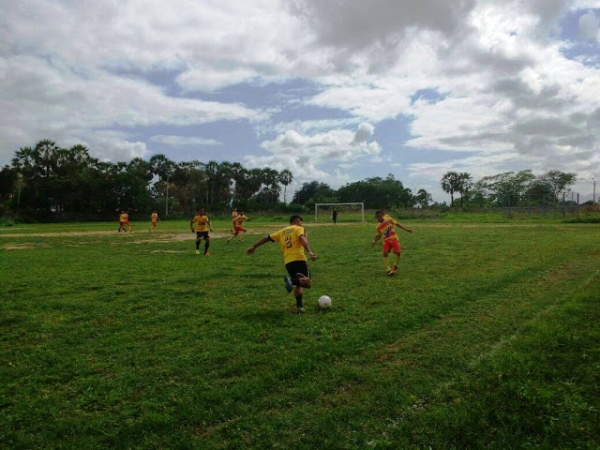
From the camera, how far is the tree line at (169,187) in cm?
6188

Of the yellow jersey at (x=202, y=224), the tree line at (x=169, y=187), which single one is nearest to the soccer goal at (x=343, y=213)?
the tree line at (x=169, y=187)

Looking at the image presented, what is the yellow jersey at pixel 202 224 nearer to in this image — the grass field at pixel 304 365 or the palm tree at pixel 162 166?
the grass field at pixel 304 365

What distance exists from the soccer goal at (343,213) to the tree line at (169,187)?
12.2 metres

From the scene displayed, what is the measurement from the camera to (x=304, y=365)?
4961 millimetres

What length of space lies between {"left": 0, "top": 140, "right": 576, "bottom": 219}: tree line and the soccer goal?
12192mm

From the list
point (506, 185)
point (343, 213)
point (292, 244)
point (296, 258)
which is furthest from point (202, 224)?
point (506, 185)

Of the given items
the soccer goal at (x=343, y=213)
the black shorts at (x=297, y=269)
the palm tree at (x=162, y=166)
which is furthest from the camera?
the palm tree at (x=162, y=166)

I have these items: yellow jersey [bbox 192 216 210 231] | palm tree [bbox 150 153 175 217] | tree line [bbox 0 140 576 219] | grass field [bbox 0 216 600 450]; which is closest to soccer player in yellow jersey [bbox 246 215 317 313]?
grass field [bbox 0 216 600 450]

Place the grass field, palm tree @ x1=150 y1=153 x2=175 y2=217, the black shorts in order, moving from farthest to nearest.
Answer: palm tree @ x1=150 y1=153 x2=175 y2=217 < the black shorts < the grass field

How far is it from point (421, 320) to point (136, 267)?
9610 mm

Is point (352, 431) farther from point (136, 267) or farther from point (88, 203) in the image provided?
point (88, 203)

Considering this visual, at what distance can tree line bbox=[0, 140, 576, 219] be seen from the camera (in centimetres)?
6188

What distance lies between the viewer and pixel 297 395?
4270mm

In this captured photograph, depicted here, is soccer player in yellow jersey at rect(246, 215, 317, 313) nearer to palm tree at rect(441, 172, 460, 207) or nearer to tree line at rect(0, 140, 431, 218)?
tree line at rect(0, 140, 431, 218)
